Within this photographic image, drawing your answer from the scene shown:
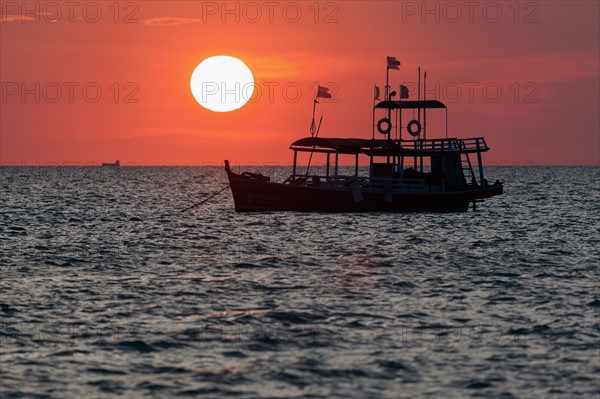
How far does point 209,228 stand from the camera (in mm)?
45375

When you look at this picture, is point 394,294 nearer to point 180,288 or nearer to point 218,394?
point 180,288

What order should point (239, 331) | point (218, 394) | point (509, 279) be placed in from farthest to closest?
1. point (509, 279)
2. point (239, 331)
3. point (218, 394)

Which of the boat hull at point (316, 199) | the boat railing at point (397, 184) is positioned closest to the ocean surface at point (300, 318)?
the boat hull at point (316, 199)

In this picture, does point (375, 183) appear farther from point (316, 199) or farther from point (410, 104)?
point (410, 104)

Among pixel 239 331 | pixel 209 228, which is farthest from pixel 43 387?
pixel 209 228

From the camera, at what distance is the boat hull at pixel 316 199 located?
150 ft

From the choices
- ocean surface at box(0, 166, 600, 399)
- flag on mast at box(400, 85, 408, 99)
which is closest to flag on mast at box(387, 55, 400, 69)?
flag on mast at box(400, 85, 408, 99)

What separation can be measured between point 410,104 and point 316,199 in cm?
899

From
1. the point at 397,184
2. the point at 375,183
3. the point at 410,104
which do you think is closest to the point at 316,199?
the point at 375,183

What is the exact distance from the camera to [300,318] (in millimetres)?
19047

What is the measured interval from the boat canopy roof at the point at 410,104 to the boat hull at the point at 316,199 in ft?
17.9

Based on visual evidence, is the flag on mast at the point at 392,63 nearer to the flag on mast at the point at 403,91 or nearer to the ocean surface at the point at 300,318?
the flag on mast at the point at 403,91

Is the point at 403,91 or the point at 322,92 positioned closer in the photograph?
the point at 322,92

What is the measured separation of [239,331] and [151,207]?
166ft
